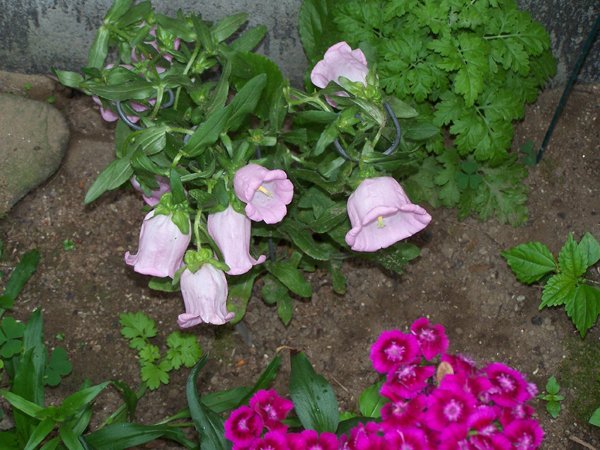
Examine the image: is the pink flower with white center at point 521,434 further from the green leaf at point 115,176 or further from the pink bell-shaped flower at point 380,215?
the green leaf at point 115,176

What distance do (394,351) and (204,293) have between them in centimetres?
52

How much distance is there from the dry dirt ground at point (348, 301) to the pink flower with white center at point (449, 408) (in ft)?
3.59

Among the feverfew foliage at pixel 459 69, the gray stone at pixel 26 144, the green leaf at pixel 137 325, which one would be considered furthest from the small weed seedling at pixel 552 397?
the gray stone at pixel 26 144

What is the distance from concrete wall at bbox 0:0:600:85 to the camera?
3072mm

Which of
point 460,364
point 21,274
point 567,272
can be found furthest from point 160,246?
point 567,272

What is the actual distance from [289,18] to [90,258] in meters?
1.14

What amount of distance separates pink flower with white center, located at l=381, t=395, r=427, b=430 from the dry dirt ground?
104 cm

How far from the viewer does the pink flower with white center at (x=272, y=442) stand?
6.02 ft

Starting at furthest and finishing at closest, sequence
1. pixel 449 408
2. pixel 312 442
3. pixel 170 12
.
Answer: pixel 170 12, pixel 312 442, pixel 449 408

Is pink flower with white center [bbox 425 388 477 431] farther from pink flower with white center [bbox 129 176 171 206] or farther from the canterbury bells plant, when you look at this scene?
pink flower with white center [bbox 129 176 171 206]

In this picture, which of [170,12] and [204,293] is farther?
[170,12]

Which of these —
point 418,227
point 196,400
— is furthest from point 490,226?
point 196,400

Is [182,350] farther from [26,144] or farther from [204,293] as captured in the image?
[26,144]

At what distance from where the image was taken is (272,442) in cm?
184
